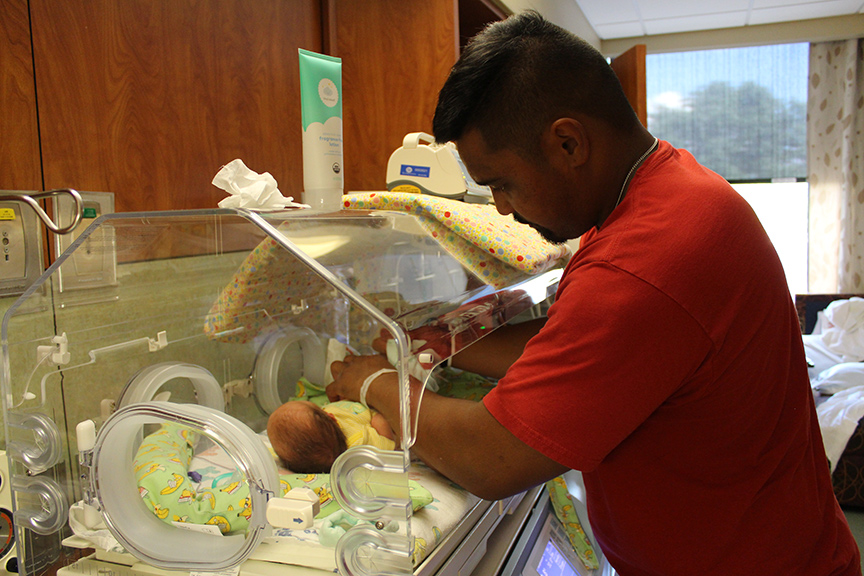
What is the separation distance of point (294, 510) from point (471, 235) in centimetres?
52

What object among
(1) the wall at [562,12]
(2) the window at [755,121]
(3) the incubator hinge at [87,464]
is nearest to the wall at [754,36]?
(2) the window at [755,121]

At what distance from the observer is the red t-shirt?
0.69 metres

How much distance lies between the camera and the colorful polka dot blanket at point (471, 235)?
3.34ft

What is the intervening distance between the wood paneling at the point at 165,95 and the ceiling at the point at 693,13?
3029mm

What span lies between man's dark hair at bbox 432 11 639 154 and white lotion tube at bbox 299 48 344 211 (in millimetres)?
286

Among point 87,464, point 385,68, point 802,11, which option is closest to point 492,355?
point 87,464

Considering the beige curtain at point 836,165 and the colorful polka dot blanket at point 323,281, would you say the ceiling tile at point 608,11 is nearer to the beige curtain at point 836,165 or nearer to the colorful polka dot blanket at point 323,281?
the beige curtain at point 836,165

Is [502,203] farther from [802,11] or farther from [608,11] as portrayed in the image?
[802,11]

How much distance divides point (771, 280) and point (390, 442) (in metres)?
0.52

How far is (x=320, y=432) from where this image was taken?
0.83 m

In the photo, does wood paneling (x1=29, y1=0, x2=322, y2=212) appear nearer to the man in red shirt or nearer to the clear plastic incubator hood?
the clear plastic incubator hood

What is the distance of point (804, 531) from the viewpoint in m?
0.84

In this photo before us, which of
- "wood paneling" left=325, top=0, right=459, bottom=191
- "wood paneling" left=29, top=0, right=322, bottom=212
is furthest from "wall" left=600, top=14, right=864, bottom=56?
"wood paneling" left=29, top=0, right=322, bottom=212

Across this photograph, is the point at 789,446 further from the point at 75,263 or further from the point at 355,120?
the point at 355,120
